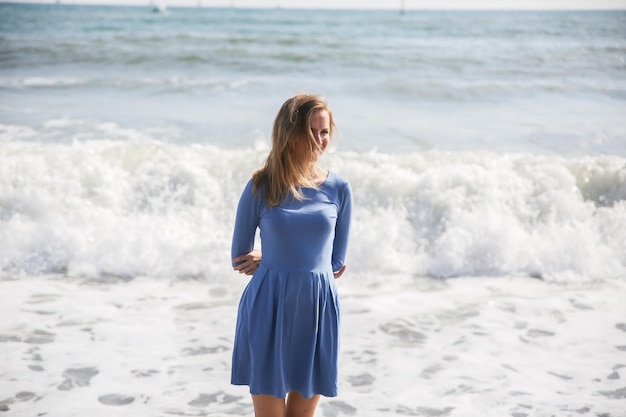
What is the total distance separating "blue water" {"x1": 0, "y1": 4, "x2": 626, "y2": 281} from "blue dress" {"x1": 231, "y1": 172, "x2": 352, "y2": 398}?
469 centimetres

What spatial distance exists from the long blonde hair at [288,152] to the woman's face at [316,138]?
0.01m

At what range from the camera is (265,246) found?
272 cm

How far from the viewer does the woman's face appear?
2.64m

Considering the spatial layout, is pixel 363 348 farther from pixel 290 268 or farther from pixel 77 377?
pixel 290 268

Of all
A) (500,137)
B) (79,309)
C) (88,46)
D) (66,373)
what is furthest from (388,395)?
(88,46)

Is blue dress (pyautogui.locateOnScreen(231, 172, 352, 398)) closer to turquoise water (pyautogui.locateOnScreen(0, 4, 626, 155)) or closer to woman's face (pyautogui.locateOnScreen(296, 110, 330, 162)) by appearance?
woman's face (pyautogui.locateOnScreen(296, 110, 330, 162))

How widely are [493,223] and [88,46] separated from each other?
17.9 meters

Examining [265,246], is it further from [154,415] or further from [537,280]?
[537,280]

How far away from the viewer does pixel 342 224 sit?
2902 mm

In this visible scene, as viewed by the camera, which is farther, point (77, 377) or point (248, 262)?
point (77, 377)

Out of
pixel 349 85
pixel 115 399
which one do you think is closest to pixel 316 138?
pixel 115 399

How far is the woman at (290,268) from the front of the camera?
8.69ft

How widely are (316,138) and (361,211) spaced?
20.4 feet

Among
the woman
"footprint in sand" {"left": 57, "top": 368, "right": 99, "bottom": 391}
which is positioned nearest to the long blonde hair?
the woman
